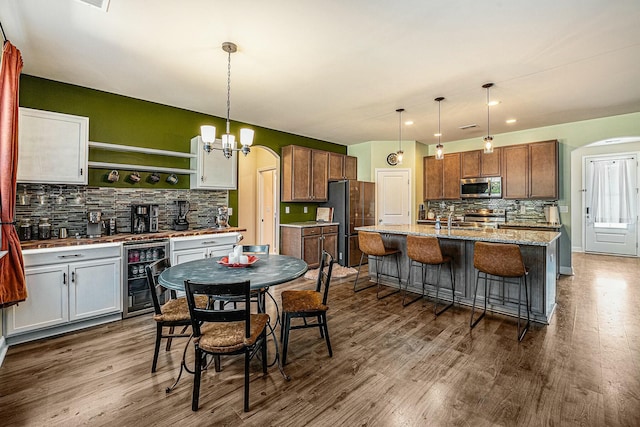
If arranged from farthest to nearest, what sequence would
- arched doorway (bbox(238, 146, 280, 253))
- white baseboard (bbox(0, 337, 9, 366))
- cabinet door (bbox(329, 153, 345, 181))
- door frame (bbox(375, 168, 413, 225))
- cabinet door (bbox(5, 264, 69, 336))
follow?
door frame (bbox(375, 168, 413, 225)) < arched doorway (bbox(238, 146, 280, 253)) < cabinet door (bbox(329, 153, 345, 181)) < cabinet door (bbox(5, 264, 69, 336)) < white baseboard (bbox(0, 337, 9, 366))

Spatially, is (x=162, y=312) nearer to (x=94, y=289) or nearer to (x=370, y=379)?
(x=94, y=289)

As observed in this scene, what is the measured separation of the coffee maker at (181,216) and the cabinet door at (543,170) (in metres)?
5.89

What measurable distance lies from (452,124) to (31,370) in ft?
20.0

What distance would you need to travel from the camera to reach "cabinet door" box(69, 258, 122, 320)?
117 inches

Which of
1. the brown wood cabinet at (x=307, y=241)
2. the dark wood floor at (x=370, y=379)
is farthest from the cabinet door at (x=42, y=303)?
the brown wood cabinet at (x=307, y=241)

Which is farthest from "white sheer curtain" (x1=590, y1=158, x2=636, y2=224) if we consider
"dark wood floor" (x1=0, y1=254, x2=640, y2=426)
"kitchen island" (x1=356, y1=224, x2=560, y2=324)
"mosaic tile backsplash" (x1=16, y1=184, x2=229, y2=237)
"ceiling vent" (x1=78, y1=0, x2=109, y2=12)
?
"ceiling vent" (x1=78, y1=0, x2=109, y2=12)

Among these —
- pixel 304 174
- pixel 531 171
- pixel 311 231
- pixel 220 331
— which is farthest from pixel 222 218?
pixel 531 171

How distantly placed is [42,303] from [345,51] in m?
3.68

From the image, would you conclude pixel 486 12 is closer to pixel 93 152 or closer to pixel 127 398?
pixel 127 398

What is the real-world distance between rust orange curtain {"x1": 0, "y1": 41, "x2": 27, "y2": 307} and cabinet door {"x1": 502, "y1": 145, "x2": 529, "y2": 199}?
22.7 ft

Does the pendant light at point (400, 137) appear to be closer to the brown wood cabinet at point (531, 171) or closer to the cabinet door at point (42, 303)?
the brown wood cabinet at point (531, 171)

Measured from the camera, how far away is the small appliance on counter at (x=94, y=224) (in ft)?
11.1

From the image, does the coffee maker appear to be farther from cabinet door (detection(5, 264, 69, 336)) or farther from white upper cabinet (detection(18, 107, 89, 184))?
cabinet door (detection(5, 264, 69, 336))

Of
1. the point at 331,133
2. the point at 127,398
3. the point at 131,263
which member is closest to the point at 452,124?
the point at 331,133
